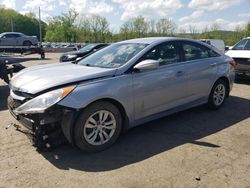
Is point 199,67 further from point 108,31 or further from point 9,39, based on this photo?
point 108,31

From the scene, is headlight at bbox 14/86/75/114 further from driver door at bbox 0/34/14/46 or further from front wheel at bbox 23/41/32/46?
front wheel at bbox 23/41/32/46

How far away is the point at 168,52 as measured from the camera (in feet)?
17.6

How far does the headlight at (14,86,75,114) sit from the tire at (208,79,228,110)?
3.41 meters

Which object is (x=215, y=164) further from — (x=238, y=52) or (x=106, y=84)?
(x=238, y=52)

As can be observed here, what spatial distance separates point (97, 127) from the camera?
14.1ft

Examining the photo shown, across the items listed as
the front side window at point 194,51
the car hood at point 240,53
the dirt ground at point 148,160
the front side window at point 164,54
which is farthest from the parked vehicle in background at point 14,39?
the front side window at point 164,54

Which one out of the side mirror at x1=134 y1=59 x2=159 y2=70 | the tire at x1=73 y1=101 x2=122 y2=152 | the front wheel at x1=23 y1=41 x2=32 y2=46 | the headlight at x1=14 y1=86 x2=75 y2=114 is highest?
the front wheel at x1=23 y1=41 x2=32 y2=46

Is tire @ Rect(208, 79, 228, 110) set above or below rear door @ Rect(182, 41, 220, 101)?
below

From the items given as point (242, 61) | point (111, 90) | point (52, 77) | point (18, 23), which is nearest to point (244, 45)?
point (242, 61)

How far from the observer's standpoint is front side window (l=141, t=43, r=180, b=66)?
503cm

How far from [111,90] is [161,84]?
1.07m

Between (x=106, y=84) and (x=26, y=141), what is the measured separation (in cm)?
162

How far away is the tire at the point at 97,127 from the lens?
4.09 meters

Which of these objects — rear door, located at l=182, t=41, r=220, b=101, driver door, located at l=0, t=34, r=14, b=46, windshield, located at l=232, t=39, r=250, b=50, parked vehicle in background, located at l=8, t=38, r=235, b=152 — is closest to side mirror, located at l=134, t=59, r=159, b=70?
parked vehicle in background, located at l=8, t=38, r=235, b=152
